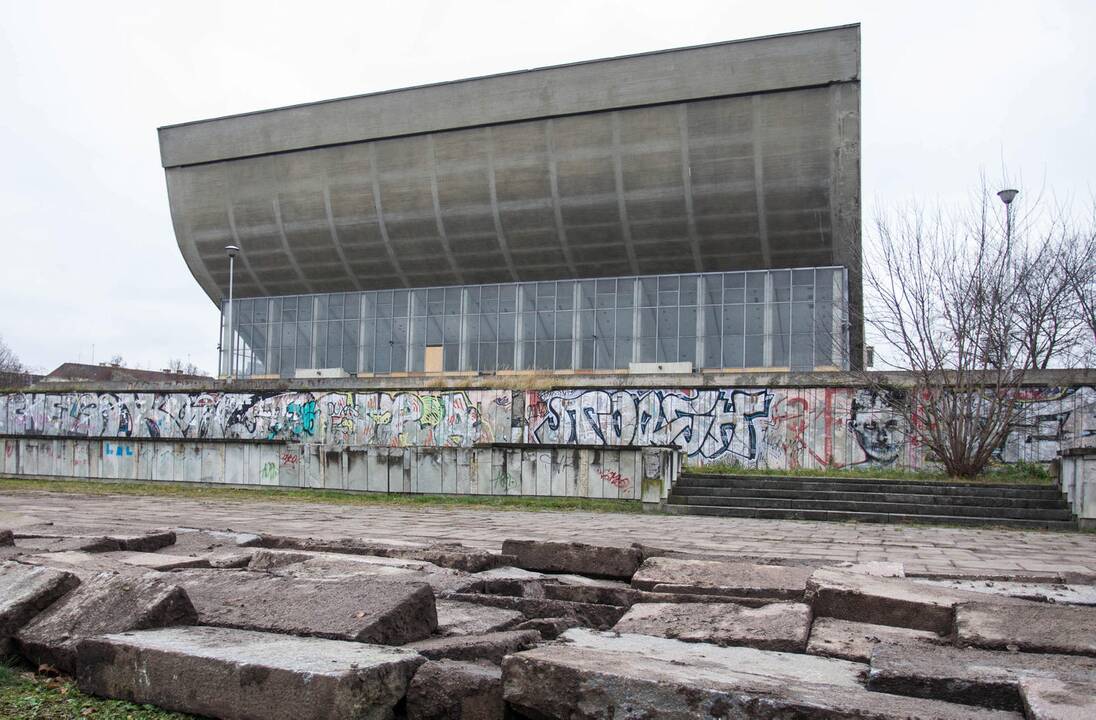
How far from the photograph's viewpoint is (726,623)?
169 inches

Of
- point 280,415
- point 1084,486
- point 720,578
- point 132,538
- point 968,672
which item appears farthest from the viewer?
point 280,415

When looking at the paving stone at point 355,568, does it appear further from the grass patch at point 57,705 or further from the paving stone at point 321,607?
the grass patch at point 57,705

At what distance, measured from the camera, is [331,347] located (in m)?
42.2

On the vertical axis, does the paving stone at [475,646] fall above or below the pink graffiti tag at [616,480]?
above

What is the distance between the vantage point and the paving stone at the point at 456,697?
347 centimetres

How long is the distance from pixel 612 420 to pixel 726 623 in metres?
20.4

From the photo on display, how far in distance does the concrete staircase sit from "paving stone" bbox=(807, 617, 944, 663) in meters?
11.0

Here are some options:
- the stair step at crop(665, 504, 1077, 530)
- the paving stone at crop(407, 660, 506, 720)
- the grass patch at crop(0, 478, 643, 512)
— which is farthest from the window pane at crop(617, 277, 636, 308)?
the paving stone at crop(407, 660, 506, 720)

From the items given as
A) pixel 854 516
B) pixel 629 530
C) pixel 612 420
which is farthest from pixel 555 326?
pixel 629 530

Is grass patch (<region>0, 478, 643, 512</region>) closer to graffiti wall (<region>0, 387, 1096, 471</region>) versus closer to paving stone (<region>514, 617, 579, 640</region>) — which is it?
graffiti wall (<region>0, 387, 1096, 471</region>)

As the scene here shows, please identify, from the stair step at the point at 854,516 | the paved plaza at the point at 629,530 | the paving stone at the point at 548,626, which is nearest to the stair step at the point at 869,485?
the stair step at the point at 854,516

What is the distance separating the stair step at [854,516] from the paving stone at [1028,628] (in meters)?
10.7

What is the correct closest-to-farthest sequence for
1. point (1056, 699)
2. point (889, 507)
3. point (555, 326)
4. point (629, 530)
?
point (1056, 699) < point (629, 530) < point (889, 507) < point (555, 326)

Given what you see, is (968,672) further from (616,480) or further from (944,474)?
(944,474)
